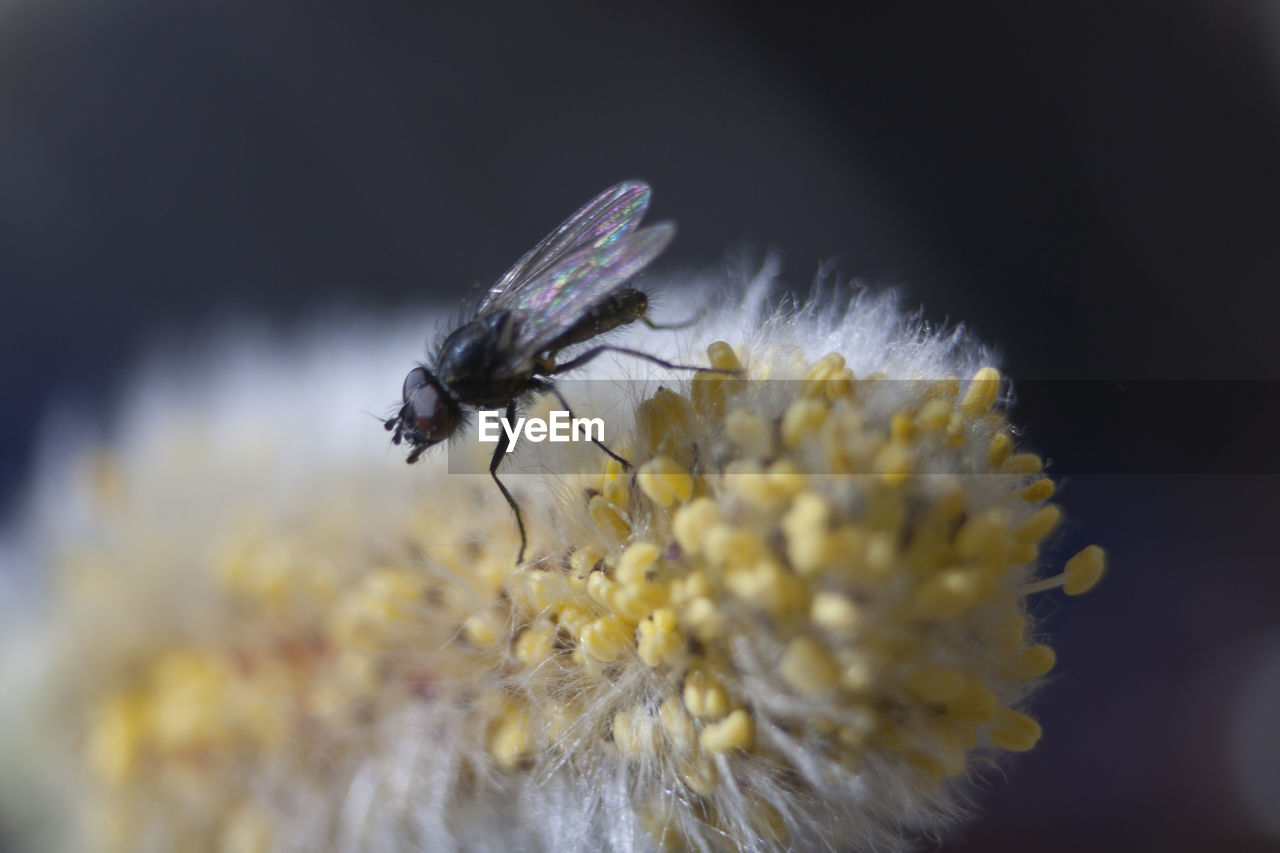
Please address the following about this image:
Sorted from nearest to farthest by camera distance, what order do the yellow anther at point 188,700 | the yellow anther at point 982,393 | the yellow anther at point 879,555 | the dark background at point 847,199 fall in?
1. the yellow anther at point 879,555
2. the yellow anther at point 982,393
3. the yellow anther at point 188,700
4. the dark background at point 847,199

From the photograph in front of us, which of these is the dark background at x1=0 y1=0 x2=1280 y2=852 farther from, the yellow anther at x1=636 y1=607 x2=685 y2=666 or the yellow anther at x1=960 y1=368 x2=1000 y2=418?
the yellow anther at x1=636 y1=607 x2=685 y2=666

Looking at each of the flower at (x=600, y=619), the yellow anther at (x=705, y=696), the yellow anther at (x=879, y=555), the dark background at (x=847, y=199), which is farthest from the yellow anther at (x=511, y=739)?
the dark background at (x=847, y=199)

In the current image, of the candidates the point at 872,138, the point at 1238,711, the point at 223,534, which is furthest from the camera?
the point at 872,138

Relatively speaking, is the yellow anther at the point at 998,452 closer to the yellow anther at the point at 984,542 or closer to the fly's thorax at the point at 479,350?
the yellow anther at the point at 984,542

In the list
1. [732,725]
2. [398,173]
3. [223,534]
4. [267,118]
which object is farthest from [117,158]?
[732,725]

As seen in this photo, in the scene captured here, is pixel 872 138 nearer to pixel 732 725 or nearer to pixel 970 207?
pixel 970 207
